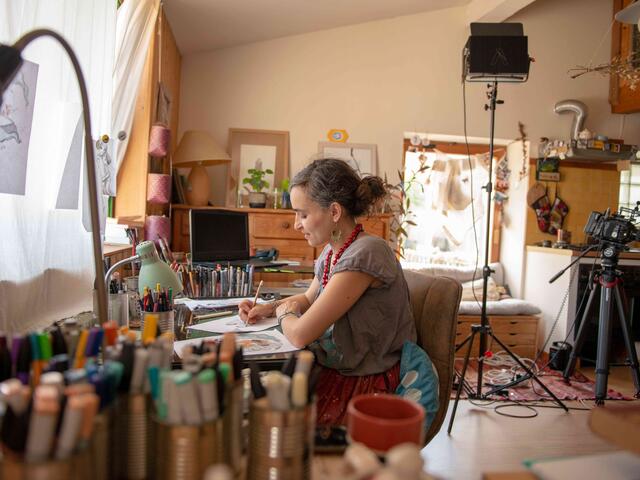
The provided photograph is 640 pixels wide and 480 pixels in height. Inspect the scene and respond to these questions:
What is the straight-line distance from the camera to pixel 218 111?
174 inches

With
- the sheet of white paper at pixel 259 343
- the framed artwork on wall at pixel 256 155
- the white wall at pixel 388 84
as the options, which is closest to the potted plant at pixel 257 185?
the framed artwork on wall at pixel 256 155

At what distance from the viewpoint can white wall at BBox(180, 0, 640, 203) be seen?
4.42 metres

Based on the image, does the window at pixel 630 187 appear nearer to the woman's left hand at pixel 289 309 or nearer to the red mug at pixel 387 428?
the woman's left hand at pixel 289 309

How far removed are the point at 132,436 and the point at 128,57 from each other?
2.59m

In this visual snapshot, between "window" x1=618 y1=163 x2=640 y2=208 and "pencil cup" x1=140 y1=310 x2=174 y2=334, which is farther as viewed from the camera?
"window" x1=618 y1=163 x2=640 y2=208

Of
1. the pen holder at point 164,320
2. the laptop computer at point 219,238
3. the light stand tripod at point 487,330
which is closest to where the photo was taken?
the pen holder at point 164,320

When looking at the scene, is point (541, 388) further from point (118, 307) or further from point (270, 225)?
point (118, 307)

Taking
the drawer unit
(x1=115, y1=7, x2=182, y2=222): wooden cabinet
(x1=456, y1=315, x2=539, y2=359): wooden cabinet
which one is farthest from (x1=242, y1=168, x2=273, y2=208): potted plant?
(x1=456, y1=315, x2=539, y2=359): wooden cabinet

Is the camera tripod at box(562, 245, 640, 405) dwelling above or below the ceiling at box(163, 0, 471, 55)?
below

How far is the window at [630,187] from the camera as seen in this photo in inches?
196

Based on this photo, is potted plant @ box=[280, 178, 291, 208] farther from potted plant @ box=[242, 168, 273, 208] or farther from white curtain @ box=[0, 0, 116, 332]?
white curtain @ box=[0, 0, 116, 332]

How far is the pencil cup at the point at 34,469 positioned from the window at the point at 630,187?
5594mm

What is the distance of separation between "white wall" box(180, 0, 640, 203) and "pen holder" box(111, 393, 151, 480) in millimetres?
3921

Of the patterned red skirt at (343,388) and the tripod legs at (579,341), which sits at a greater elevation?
the patterned red skirt at (343,388)
